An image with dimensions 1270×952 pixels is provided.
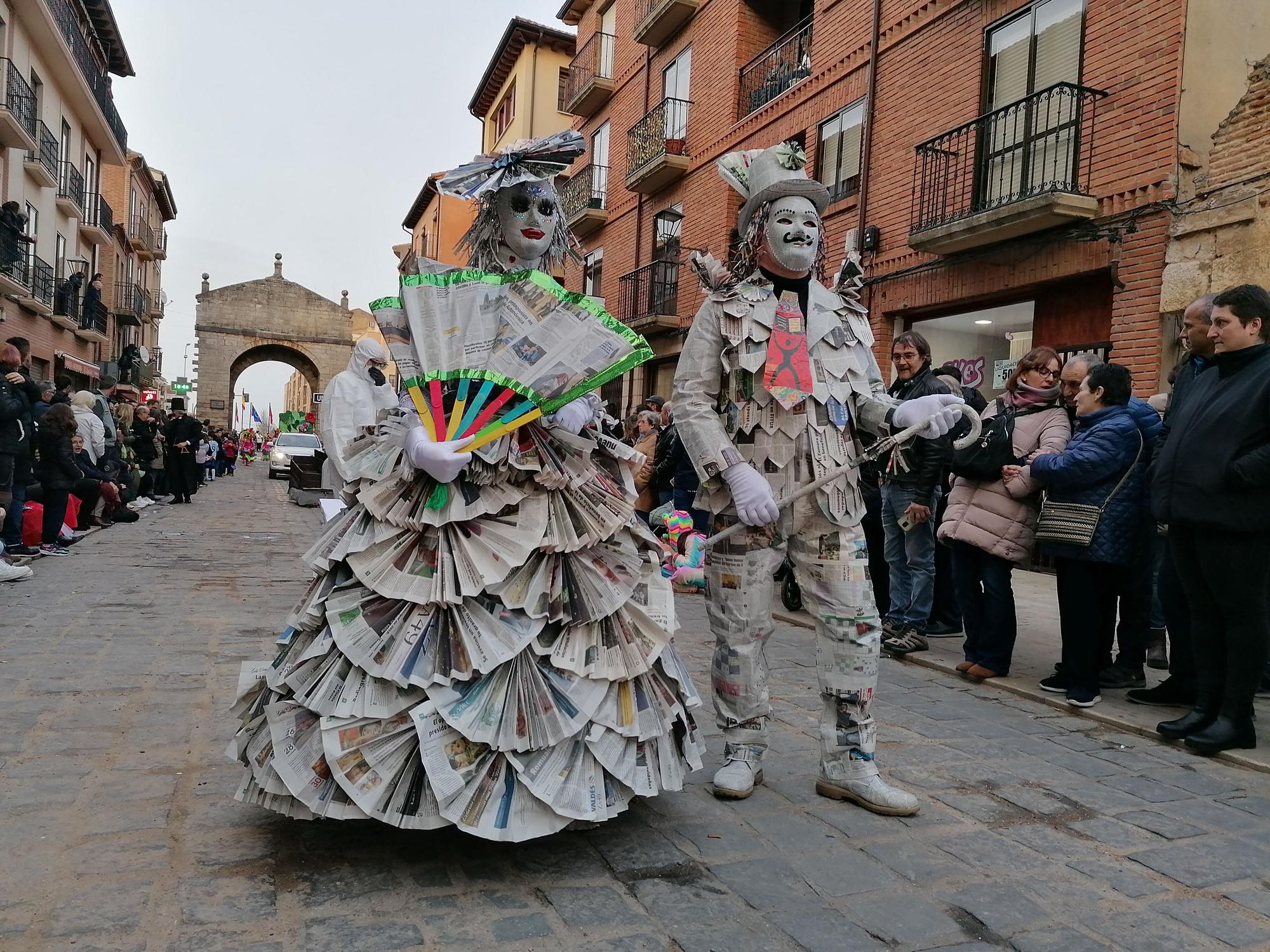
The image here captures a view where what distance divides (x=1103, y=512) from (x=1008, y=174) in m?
7.37

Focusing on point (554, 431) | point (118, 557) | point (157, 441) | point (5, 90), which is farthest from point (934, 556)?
point (5, 90)

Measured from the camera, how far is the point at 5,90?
18.6 m

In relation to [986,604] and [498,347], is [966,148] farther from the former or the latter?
[498,347]

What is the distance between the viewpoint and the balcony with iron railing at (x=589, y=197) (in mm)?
21969

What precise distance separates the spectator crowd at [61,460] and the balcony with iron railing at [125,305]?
20578mm

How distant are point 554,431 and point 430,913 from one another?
4.45 ft

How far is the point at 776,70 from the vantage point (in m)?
15.9

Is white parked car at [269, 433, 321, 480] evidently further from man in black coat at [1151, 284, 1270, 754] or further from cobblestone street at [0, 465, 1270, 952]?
man in black coat at [1151, 284, 1270, 754]

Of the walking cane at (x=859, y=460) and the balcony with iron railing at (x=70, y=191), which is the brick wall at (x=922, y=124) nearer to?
the walking cane at (x=859, y=460)

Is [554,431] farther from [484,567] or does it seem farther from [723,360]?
[723,360]

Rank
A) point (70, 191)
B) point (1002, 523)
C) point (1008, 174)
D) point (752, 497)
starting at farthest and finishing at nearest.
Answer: point (70, 191), point (1008, 174), point (1002, 523), point (752, 497)

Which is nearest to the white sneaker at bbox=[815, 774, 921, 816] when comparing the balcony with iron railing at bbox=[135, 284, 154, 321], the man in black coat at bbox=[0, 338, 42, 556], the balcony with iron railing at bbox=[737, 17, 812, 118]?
the man in black coat at bbox=[0, 338, 42, 556]

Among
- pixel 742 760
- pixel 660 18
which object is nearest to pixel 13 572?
pixel 742 760

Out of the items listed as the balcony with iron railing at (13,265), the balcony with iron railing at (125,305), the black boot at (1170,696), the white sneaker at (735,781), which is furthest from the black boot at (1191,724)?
the balcony with iron railing at (125,305)
